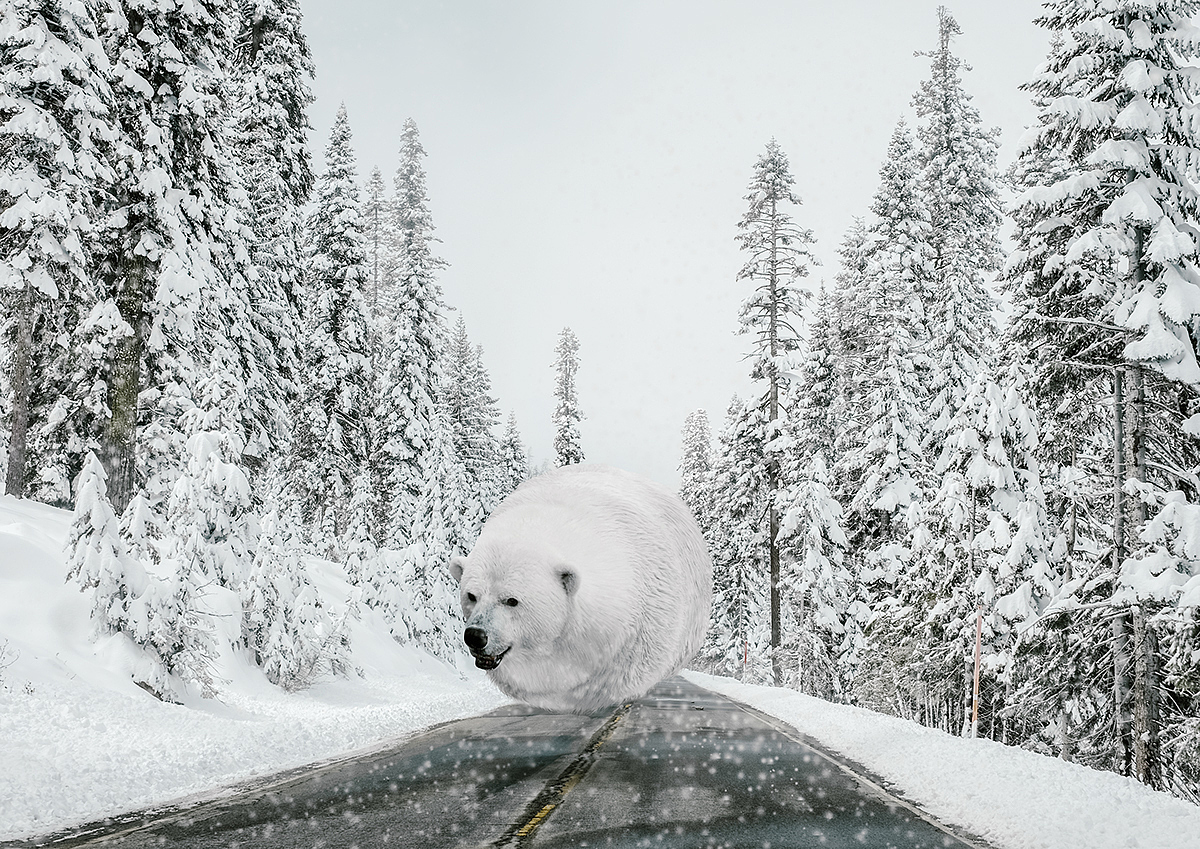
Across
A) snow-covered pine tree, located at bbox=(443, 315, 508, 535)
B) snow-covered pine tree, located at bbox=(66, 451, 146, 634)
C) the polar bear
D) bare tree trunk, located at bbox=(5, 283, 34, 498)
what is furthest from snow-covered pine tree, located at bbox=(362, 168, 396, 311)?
the polar bear

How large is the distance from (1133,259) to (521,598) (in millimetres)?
14159

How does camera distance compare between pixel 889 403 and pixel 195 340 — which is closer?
pixel 195 340

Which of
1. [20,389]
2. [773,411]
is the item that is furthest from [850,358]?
[20,389]

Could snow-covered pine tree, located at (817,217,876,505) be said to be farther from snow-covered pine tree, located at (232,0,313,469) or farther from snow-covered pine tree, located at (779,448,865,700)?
snow-covered pine tree, located at (232,0,313,469)

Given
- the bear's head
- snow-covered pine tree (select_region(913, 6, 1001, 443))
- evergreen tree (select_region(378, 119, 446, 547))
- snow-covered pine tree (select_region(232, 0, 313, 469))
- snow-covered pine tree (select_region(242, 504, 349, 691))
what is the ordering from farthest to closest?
snow-covered pine tree (select_region(913, 6, 1001, 443)) → snow-covered pine tree (select_region(232, 0, 313, 469)) → snow-covered pine tree (select_region(242, 504, 349, 691)) → evergreen tree (select_region(378, 119, 446, 547)) → the bear's head

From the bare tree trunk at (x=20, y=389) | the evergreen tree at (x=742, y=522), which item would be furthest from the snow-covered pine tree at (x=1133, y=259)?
the bare tree trunk at (x=20, y=389)

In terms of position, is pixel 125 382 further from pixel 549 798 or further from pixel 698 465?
pixel 698 465

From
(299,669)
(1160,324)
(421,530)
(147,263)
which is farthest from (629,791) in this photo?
(299,669)

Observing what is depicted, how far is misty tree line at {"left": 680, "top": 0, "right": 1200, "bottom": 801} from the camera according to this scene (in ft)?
43.0

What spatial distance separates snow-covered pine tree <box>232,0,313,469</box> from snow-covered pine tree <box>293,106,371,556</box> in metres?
2.26

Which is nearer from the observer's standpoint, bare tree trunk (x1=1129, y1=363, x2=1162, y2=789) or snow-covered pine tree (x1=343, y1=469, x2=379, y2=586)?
bare tree trunk (x1=1129, y1=363, x2=1162, y2=789)

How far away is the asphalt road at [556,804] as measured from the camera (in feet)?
19.9

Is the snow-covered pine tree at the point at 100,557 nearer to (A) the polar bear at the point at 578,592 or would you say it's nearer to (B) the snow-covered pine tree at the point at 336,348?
(A) the polar bear at the point at 578,592

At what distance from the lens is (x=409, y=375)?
13.0m
